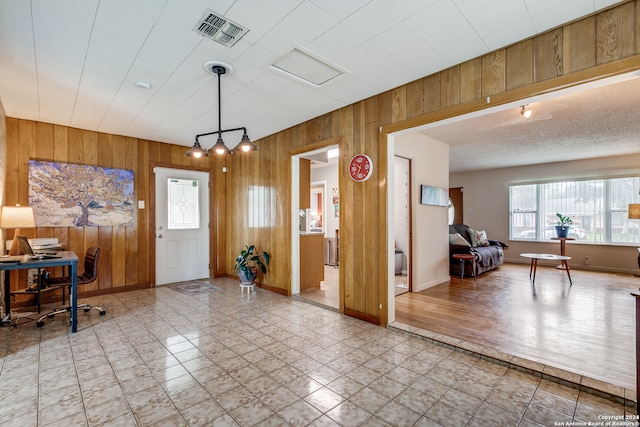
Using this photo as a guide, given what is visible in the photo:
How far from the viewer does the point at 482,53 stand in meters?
2.59

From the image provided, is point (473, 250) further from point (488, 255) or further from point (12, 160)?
point (12, 160)

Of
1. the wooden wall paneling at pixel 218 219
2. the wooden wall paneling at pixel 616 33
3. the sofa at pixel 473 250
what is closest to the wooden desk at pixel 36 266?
the wooden wall paneling at pixel 218 219

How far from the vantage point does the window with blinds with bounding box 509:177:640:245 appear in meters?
6.70

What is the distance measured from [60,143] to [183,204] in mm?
2035

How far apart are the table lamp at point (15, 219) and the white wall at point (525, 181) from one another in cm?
1000

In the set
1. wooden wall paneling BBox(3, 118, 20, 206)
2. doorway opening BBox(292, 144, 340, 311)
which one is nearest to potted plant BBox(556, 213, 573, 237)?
doorway opening BBox(292, 144, 340, 311)

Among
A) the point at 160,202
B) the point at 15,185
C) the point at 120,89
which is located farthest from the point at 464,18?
the point at 15,185

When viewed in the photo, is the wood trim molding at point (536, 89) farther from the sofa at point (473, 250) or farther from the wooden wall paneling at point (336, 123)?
the sofa at point (473, 250)

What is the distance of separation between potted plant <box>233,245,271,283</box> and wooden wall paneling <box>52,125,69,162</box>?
3.14 m

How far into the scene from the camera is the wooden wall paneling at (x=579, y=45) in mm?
2104

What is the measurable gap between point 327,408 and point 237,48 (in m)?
2.88

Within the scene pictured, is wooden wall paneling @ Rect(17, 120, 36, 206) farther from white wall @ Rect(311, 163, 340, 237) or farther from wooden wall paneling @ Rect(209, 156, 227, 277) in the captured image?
white wall @ Rect(311, 163, 340, 237)

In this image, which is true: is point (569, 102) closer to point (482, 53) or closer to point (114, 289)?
point (482, 53)

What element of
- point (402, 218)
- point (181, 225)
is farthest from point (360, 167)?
point (181, 225)
